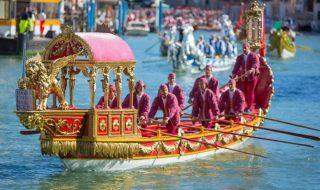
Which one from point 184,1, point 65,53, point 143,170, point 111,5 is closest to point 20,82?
point 65,53

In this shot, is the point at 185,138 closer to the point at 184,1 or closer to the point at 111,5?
the point at 111,5

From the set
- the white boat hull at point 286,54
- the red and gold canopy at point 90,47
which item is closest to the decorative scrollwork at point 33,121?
the red and gold canopy at point 90,47

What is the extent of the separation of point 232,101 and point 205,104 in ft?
3.86

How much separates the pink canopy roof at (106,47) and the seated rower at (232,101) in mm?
4514

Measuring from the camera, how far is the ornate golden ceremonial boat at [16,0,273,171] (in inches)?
782

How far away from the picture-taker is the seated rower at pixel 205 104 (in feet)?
78.1

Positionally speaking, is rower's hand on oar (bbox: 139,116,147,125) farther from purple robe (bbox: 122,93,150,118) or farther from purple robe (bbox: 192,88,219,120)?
purple robe (bbox: 192,88,219,120)

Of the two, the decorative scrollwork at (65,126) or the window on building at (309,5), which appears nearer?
the decorative scrollwork at (65,126)

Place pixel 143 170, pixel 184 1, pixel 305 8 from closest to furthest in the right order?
pixel 143 170 < pixel 305 8 < pixel 184 1

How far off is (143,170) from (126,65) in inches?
82.5

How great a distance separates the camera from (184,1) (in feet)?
492

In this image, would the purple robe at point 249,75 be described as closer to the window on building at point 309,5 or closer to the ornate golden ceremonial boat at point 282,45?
the ornate golden ceremonial boat at point 282,45

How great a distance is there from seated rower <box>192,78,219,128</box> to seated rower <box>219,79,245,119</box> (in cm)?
95

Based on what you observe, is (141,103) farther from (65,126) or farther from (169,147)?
(65,126)
